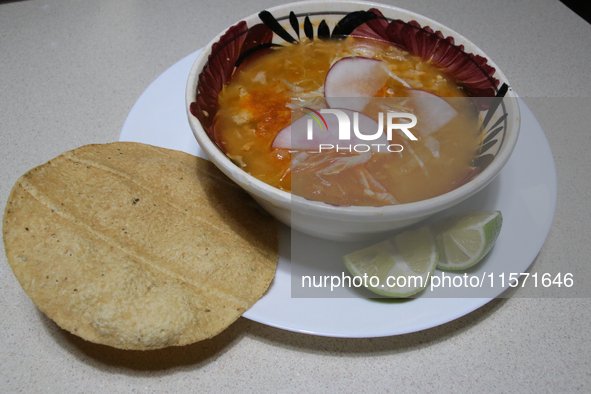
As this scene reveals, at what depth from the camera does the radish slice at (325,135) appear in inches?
60.2

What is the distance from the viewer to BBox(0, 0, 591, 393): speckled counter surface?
1.35 meters

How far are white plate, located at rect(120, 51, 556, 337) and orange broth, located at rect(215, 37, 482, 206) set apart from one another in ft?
0.69

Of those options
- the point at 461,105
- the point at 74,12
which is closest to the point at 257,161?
the point at 461,105

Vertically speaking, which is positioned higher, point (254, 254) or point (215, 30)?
point (215, 30)

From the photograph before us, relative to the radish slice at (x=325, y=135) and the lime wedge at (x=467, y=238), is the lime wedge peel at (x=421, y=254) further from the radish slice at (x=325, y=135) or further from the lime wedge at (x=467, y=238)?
the radish slice at (x=325, y=135)

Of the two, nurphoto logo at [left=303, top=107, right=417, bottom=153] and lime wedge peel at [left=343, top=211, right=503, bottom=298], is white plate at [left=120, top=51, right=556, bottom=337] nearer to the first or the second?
lime wedge peel at [left=343, top=211, right=503, bottom=298]

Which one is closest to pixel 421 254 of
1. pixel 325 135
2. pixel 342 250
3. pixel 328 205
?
pixel 342 250

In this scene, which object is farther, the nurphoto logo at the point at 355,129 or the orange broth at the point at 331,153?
the nurphoto logo at the point at 355,129

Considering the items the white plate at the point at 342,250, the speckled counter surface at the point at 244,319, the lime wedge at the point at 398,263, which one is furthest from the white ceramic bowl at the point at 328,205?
the speckled counter surface at the point at 244,319

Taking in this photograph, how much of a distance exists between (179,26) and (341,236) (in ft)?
6.30

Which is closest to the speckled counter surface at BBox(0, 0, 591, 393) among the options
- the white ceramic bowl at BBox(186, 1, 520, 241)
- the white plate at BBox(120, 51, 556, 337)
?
the white plate at BBox(120, 51, 556, 337)

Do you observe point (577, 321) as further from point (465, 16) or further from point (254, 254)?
point (465, 16)

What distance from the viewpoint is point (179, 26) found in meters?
2.72

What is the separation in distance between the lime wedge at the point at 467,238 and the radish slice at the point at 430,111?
0.35 m
